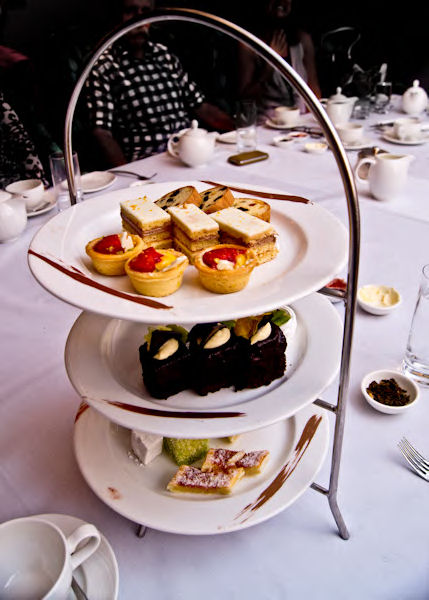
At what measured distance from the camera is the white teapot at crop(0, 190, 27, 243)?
1449 mm

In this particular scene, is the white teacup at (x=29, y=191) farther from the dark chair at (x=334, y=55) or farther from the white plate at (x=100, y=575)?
the dark chair at (x=334, y=55)

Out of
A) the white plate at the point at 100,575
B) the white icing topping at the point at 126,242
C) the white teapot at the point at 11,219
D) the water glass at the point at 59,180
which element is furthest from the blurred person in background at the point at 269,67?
the white plate at the point at 100,575

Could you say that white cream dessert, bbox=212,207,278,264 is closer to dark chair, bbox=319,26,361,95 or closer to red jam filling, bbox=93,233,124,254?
red jam filling, bbox=93,233,124,254

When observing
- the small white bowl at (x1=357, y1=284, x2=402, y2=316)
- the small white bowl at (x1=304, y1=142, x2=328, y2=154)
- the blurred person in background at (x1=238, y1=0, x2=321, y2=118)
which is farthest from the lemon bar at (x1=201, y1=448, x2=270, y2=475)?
the blurred person in background at (x1=238, y1=0, x2=321, y2=118)

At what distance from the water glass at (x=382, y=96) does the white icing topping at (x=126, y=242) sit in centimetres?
226

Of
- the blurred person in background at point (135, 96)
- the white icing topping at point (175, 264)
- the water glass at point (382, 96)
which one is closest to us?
the white icing topping at point (175, 264)

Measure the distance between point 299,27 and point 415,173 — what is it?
6.61 feet

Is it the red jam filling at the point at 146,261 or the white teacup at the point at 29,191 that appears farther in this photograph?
the white teacup at the point at 29,191

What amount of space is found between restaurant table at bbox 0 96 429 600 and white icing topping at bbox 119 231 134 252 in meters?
0.21

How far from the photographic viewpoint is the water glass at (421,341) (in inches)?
37.7


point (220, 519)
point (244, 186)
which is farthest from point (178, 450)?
point (244, 186)

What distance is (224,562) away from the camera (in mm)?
693

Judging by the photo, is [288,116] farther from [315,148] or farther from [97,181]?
[97,181]

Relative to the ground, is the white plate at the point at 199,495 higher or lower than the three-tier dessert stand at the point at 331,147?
lower
